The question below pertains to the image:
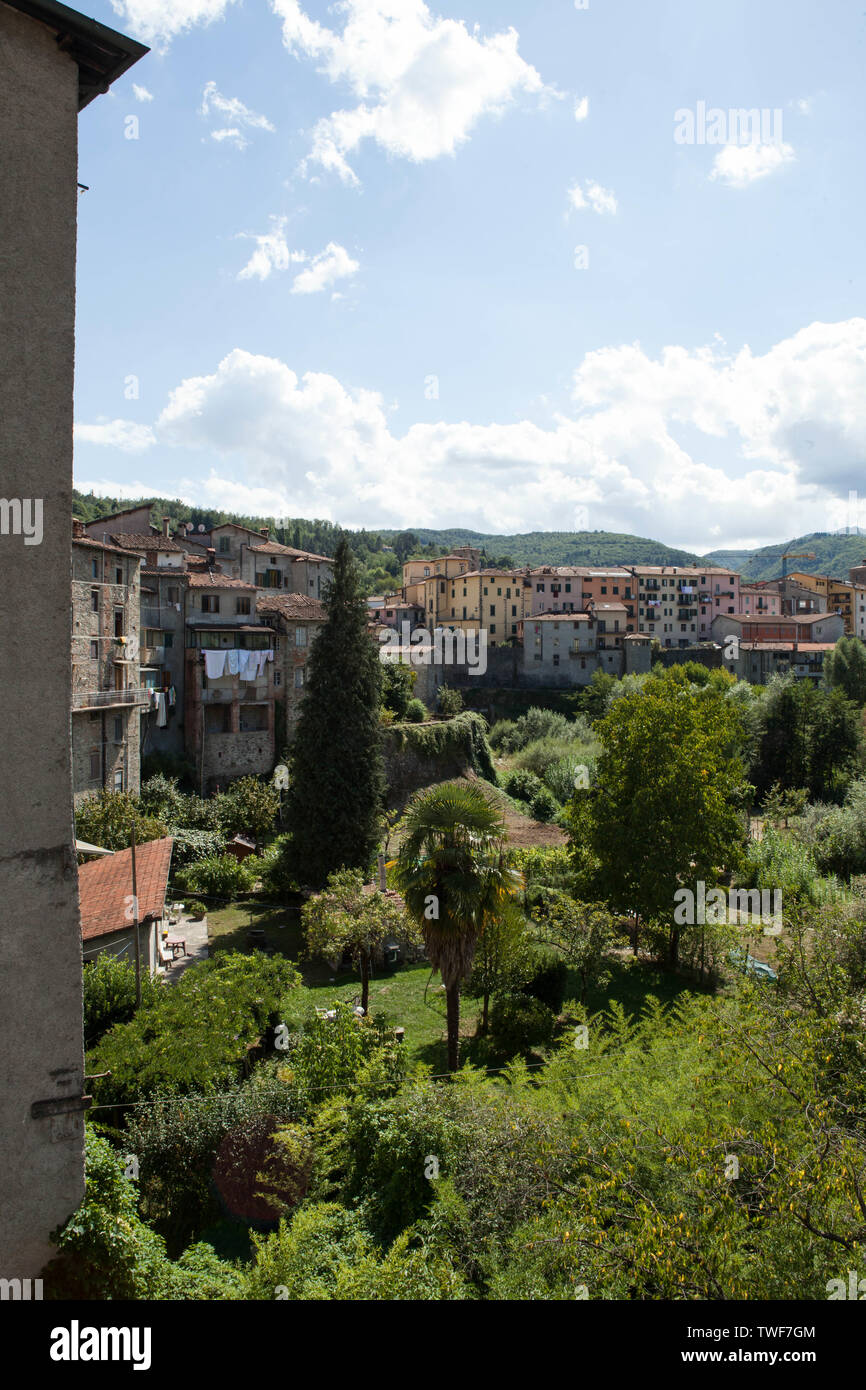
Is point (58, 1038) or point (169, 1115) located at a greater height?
point (58, 1038)

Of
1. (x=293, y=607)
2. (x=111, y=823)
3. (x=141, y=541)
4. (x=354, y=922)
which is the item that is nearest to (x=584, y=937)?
(x=354, y=922)

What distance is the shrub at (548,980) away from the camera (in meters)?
19.8

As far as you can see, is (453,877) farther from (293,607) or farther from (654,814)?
(293,607)

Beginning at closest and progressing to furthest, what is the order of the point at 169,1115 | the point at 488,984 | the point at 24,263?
1. the point at 24,263
2. the point at 169,1115
3. the point at 488,984

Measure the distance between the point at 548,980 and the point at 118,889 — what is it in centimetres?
1099

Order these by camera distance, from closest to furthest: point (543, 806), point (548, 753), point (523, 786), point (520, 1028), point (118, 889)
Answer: point (520, 1028), point (118, 889), point (543, 806), point (523, 786), point (548, 753)

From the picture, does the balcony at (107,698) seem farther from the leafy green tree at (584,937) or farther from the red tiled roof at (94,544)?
the leafy green tree at (584,937)

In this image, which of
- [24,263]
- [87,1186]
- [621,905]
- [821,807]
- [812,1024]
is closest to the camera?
[24,263]

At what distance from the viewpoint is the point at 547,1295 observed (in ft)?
23.6

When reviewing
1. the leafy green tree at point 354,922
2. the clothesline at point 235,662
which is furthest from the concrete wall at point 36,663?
the clothesline at point 235,662

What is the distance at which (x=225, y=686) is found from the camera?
41875mm

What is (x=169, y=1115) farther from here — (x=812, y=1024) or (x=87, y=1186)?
(x=812, y=1024)
